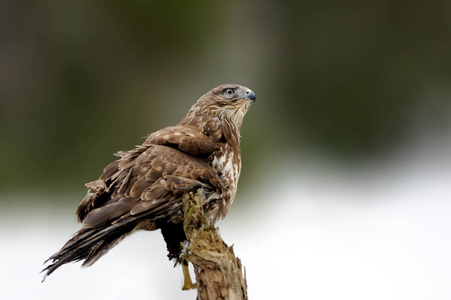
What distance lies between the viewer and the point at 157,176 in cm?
237

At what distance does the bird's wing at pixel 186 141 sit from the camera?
255 centimetres

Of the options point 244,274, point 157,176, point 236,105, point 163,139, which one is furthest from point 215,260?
point 236,105

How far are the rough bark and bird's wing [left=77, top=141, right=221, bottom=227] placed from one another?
116mm

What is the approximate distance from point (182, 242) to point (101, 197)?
15.8 inches

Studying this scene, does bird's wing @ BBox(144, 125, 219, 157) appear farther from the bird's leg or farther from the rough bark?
the bird's leg

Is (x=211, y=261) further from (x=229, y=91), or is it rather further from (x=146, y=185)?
(x=229, y=91)

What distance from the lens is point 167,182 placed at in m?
2.33

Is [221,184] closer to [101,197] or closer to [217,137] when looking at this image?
[217,137]

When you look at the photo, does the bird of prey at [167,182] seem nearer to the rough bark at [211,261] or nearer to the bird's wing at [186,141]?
the bird's wing at [186,141]

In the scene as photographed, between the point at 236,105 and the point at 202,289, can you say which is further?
the point at 236,105

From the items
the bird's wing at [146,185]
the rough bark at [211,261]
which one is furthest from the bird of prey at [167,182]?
the rough bark at [211,261]

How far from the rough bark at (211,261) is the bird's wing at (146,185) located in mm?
116

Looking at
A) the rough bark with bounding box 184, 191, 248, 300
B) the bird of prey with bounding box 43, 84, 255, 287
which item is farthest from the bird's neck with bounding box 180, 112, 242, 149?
the rough bark with bounding box 184, 191, 248, 300

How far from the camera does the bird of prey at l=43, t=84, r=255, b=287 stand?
7.34 feet
